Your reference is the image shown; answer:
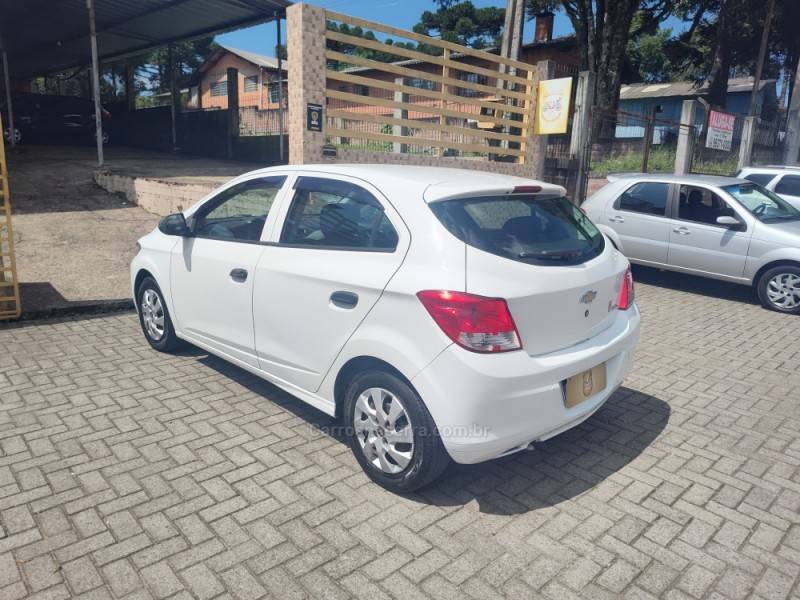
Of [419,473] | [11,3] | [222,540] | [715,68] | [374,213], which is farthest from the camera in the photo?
[715,68]

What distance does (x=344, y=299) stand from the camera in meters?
3.32

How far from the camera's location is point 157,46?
19.9 meters

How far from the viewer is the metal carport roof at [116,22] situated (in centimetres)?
1450

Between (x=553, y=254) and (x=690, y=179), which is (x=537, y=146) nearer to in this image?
(x=690, y=179)

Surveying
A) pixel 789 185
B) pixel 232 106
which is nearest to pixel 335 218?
pixel 789 185

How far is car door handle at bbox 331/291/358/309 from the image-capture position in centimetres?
327

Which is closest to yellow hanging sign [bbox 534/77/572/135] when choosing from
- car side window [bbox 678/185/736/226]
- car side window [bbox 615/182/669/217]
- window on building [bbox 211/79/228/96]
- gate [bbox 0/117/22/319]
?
car side window [bbox 615/182/669/217]

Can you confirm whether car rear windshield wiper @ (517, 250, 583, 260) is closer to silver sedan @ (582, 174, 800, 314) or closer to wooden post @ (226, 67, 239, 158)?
silver sedan @ (582, 174, 800, 314)

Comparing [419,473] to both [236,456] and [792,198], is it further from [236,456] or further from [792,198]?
[792,198]

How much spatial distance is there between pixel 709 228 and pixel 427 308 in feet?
20.9

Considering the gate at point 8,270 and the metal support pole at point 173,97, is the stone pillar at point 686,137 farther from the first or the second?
the metal support pole at point 173,97

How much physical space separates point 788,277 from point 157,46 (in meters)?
19.6

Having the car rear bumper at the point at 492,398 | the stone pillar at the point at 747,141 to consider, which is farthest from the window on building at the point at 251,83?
the car rear bumper at the point at 492,398

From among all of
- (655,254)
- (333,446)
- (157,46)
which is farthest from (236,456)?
(157,46)
